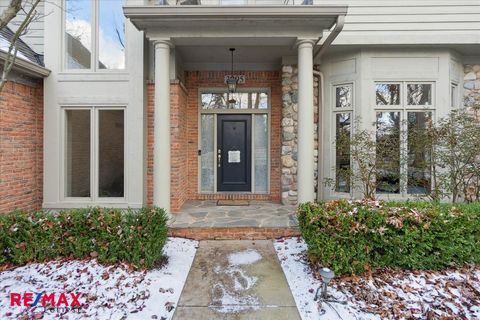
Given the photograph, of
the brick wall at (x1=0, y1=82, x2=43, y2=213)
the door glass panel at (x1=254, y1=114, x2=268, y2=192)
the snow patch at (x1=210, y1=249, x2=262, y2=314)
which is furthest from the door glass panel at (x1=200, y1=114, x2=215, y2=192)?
the brick wall at (x1=0, y1=82, x2=43, y2=213)

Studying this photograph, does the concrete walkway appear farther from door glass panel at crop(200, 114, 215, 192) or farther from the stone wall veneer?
door glass panel at crop(200, 114, 215, 192)

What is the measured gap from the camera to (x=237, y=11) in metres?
3.97

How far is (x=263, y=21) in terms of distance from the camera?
13.5 ft

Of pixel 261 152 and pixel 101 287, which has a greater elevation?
pixel 261 152

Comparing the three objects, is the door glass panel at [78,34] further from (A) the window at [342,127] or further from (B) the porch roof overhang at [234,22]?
(A) the window at [342,127]

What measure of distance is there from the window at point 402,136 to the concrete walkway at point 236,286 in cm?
271

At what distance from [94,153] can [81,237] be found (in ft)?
7.70

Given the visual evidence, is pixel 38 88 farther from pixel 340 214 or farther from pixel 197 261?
pixel 340 214

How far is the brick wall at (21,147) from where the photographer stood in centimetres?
450

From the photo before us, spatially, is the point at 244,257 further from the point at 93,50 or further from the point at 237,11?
the point at 93,50

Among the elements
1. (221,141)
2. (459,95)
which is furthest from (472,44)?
(221,141)

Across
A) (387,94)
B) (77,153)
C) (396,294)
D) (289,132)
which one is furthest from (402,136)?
(77,153)

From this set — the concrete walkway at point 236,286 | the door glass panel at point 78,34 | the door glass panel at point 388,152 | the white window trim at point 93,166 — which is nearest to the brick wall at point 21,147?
the white window trim at point 93,166

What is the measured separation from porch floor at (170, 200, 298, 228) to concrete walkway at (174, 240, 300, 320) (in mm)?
461
